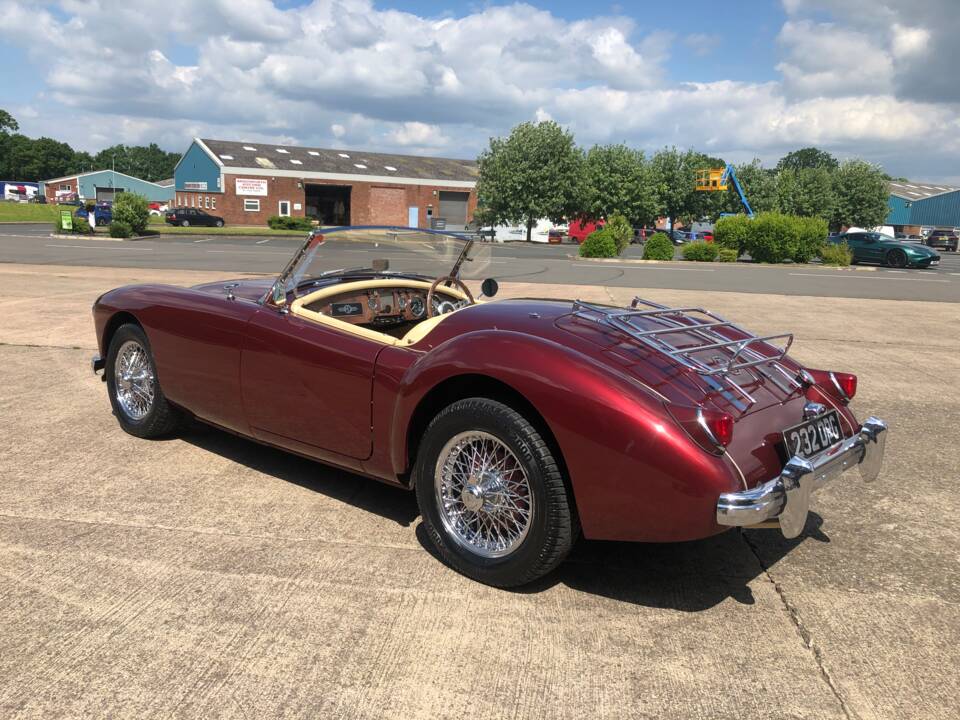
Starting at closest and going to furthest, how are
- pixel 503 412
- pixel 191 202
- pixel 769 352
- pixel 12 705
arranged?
1. pixel 12 705
2. pixel 503 412
3. pixel 769 352
4. pixel 191 202

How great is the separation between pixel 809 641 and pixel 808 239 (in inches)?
1125

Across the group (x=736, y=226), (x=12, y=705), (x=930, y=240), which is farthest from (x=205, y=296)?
(x=930, y=240)

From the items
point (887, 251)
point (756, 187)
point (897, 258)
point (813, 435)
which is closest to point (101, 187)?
point (756, 187)

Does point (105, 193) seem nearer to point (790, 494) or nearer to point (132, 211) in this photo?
point (132, 211)

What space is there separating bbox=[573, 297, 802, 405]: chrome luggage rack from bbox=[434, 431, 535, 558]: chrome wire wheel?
76 cm

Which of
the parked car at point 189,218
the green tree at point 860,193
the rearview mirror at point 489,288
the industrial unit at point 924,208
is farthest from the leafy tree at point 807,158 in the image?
the rearview mirror at point 489,288

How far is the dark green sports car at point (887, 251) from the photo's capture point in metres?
27.2

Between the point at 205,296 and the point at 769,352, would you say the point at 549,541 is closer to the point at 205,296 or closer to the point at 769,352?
the point at 769,352

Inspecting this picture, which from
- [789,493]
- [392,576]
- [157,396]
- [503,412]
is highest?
[503,412]

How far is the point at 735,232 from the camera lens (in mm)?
29328

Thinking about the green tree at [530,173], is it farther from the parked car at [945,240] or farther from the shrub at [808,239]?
the parked car at [945,240]

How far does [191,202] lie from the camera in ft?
189

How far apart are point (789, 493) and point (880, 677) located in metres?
0.61

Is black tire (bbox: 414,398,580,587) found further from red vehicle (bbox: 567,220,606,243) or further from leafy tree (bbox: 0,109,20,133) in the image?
leafy tree (bbox: 0,109,20,133)
